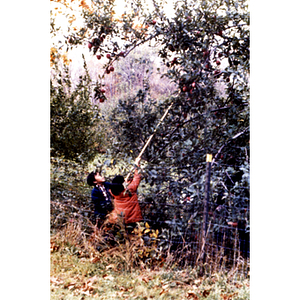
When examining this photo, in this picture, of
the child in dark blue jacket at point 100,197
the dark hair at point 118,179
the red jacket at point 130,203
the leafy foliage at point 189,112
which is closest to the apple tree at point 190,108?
the leafy foliage at point 189,112

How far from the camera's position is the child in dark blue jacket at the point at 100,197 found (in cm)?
342

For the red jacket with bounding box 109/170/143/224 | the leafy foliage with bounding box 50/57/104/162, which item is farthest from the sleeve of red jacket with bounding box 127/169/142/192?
the leafy foliage with bounding box 50/57/104/162

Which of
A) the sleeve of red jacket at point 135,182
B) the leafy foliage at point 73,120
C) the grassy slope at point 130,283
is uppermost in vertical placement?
the leafy foliage at point 73,120

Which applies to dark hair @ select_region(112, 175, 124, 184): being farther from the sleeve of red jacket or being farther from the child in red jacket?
the sleeve of red jacket

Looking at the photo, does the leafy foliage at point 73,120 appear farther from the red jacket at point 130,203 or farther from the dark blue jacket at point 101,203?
the red jacket at point 130,203

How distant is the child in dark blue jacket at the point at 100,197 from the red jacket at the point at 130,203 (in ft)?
0.38

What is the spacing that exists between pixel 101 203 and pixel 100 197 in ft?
0.21

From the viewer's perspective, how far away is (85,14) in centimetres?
344

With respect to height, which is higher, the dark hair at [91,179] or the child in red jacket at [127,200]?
the dark hair at [91,179]

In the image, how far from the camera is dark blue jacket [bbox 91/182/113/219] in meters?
3.41

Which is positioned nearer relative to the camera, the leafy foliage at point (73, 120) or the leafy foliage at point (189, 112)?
the leafy foliage at point (189, 112)
